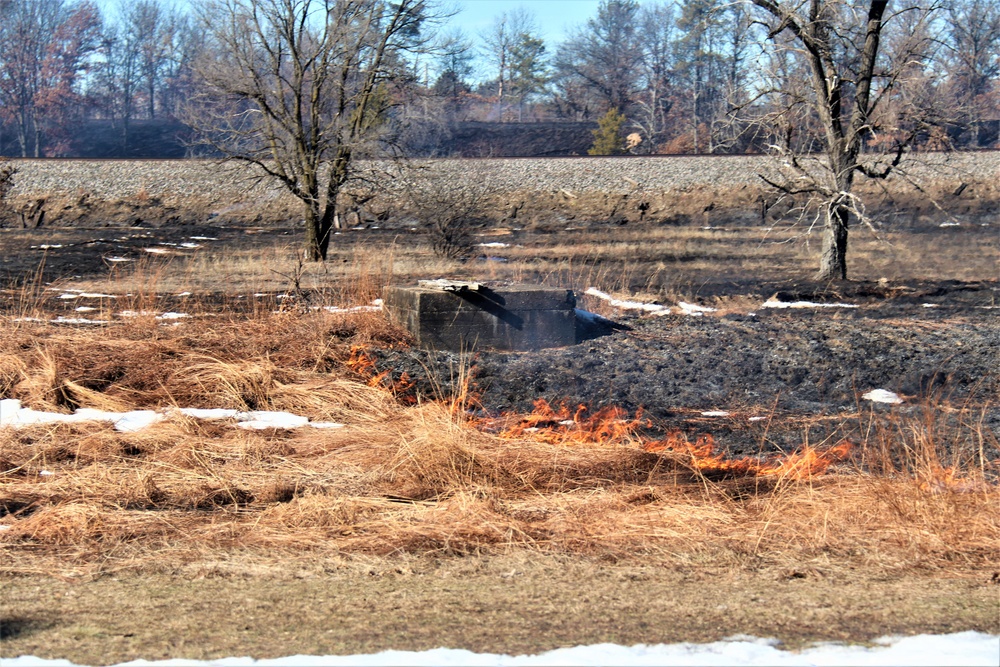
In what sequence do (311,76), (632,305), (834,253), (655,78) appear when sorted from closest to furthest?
(632,305)
(834,253)
(311,76)
(655,78)

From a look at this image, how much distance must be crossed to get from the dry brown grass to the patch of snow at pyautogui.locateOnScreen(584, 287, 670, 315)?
23.1ft

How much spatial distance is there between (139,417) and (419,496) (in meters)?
2.92

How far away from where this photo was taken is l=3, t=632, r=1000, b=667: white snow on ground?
10.9 feet

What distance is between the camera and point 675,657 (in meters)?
3.40

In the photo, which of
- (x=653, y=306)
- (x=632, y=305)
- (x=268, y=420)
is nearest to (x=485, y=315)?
(x=268, y=420)

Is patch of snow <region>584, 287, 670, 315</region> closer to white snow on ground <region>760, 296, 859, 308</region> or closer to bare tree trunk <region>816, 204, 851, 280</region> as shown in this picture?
white snow on ground <region>760, 296, 859, 308</region>

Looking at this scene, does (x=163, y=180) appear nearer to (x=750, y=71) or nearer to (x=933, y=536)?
(x=750, y=71)

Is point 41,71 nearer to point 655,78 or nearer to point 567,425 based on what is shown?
point 655,78

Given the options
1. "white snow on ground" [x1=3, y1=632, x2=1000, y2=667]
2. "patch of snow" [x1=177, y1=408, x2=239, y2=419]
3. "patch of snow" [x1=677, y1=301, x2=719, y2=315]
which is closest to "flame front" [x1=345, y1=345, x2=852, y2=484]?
"patch of snow" [x1=177, y1=408, x2=239, y2=419]

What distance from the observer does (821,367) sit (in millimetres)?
9617

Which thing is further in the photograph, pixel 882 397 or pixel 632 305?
pixel 632 305

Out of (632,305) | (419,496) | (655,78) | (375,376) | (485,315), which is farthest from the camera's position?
(655,78)

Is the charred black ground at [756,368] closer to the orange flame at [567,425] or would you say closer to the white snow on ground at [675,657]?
the orange flame at [567,425]

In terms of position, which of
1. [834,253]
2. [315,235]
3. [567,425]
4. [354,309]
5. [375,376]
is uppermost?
[315,235]
